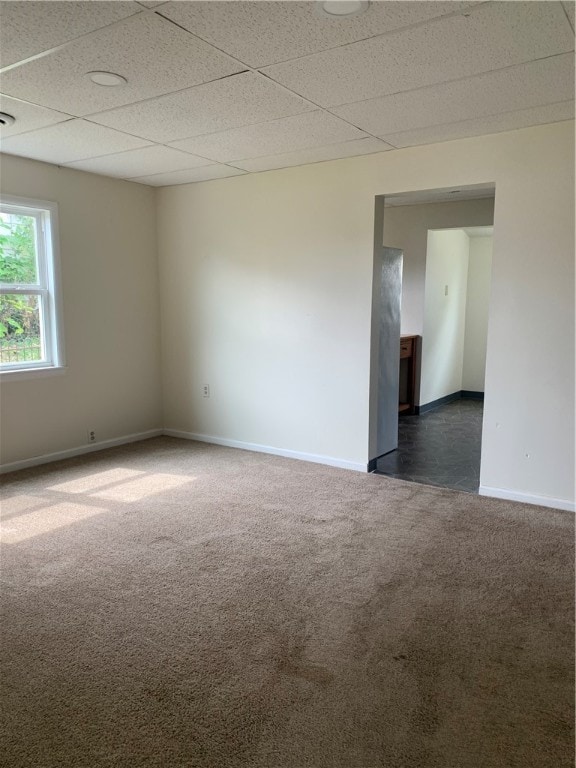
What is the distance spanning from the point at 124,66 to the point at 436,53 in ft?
4.66

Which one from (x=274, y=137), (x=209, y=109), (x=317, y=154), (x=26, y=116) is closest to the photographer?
(x=209, y=109)

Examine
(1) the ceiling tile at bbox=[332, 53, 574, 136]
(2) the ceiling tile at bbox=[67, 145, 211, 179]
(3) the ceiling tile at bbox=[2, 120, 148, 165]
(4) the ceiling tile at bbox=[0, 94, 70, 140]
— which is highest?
(2) the ceiling tile at bbox=[67, 145, 211, 179]

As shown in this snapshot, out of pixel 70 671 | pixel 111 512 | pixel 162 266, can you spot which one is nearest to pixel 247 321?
pixel 162 266

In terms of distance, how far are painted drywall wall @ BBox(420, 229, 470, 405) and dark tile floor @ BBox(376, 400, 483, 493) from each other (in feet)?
1.82

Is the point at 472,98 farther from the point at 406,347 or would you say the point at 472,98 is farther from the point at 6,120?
the point at 406,347

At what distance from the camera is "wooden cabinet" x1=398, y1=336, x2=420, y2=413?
652 cm

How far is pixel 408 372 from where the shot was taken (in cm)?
674

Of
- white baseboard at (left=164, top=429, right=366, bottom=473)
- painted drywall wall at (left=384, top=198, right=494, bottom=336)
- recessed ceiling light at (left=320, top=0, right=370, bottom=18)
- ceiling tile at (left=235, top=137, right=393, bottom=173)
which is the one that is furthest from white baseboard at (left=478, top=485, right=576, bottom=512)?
painted drywall wall at (left=384, top=198, right=494, bottom=336)

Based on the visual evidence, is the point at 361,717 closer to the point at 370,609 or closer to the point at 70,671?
the point at 370,609

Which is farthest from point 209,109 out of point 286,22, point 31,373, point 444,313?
point 444,313

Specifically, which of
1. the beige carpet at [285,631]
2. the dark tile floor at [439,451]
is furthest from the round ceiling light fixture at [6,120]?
the dark tile floor at [439,451]

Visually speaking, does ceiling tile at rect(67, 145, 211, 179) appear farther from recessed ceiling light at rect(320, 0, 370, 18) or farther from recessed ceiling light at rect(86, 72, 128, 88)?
recessed ceiling light at rect(320, 0, 370, 18)

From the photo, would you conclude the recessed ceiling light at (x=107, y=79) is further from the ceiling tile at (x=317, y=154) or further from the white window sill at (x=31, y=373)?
the white window sill at (x=31, y=373)

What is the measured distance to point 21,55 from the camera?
2398 millimetres
